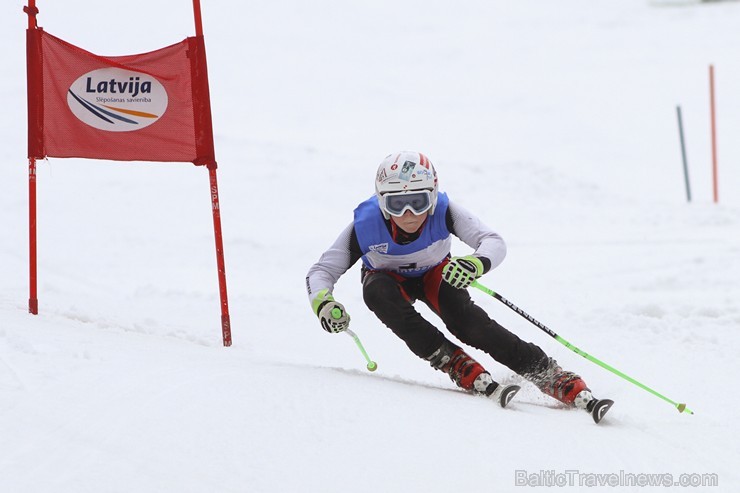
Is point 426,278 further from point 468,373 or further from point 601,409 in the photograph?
point 601,409

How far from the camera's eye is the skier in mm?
4480

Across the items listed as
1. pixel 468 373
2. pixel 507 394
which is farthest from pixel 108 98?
pixel 507 394

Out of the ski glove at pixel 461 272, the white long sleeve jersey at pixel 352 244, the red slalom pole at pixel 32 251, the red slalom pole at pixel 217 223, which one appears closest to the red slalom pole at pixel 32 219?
the red slalom pole at pixel 32 251

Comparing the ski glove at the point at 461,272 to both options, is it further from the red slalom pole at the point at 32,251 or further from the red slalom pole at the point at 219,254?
the red slalom pole at the point at 32,251

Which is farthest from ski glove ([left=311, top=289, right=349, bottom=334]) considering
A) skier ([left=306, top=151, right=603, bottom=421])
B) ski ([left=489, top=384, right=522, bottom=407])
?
ski ([left=489, top=384, right=522, bottom=407])

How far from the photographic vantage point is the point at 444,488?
9.86ft

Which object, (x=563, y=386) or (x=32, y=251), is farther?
(x=32, y=251)

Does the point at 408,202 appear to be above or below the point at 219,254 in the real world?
above

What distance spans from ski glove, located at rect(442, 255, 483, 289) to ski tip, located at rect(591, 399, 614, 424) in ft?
2.95

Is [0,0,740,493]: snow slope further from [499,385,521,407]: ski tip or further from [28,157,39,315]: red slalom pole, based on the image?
[28,157,39,315]: red slalom pole

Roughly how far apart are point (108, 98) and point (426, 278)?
87.8 inches

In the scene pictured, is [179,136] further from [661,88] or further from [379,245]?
[661,88]

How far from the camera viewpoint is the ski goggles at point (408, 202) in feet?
15.2

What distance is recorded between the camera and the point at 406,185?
15.1 feet
